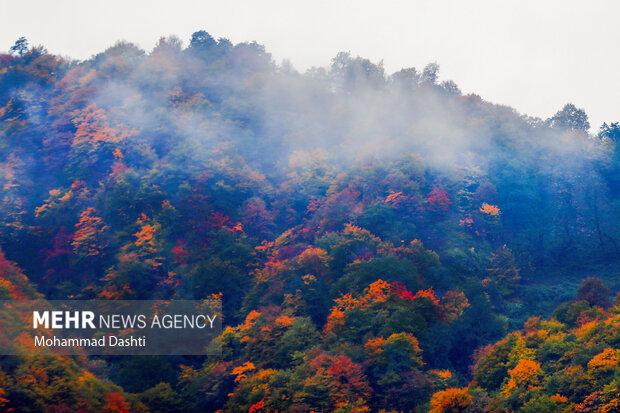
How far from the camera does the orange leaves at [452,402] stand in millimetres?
25922

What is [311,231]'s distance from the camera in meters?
42.8

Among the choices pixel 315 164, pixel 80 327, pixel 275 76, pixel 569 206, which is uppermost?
pixel 275 76

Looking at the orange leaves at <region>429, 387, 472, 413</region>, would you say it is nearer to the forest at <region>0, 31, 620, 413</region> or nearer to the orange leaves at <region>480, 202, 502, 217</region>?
the forest at <region>0, 31, 620, 413</region>

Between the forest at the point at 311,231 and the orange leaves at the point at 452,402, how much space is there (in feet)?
0.21

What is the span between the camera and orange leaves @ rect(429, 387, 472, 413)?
2592cm

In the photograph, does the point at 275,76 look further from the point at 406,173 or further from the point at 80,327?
the point at 80,327

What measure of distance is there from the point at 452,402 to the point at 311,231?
1921cm

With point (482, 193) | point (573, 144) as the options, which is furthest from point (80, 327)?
point (573, 144)

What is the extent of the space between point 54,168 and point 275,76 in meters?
24.8

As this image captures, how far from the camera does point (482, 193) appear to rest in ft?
155

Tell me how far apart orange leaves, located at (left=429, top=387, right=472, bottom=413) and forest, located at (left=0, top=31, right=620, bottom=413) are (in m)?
0.06

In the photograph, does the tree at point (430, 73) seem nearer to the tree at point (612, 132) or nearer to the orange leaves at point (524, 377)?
the tree at point (612, 132)

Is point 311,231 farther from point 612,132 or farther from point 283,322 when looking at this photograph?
point 612,132

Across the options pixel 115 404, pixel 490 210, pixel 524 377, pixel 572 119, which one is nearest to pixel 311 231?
pixel 490 210
